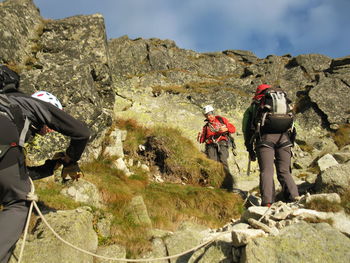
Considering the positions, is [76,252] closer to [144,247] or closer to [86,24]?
[144,247]

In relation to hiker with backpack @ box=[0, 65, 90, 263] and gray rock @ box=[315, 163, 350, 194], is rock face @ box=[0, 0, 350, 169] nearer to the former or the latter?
hiker with backpack @ box=[0, 65, 90, 263]

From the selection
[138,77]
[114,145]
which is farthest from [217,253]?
[138,77]

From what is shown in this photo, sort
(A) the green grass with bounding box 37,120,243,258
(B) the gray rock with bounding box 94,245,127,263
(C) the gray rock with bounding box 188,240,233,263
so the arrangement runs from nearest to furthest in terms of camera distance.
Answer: (C) the gray rock with bounding box 188,240,233,263 → (B) the gray rock with bounding box 94,245,127,263 → (A) the green grass with bounding box 37,120,243,258

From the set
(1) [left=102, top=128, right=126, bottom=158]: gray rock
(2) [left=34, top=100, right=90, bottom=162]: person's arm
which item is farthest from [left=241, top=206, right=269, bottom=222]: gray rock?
(1) [left=102, top=128, right=126, bottom=158]: gray rock

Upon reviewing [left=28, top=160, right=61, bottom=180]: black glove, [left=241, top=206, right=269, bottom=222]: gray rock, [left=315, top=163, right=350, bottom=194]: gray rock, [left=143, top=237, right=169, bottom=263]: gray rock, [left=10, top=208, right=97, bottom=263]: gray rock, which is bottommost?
[left=143, top=237, right=169, bottom=263]: gray rock

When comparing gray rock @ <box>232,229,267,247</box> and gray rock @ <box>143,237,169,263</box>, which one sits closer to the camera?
gray rock @ <box>232,229,267,247</box>

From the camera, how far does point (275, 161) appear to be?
6.66m

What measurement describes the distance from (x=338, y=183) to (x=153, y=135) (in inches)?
313

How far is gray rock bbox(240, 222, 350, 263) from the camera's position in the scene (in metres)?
3.36

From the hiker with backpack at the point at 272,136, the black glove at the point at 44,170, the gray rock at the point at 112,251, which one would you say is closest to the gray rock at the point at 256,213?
the hiker with backpack at the point at 272,136

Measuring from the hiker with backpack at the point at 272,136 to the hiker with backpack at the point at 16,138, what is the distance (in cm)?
417

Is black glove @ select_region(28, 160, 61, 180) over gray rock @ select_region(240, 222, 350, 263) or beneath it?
over

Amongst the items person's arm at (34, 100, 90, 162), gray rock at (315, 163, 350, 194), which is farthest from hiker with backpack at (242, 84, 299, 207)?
person's arm at (34, 100, 90, 162)

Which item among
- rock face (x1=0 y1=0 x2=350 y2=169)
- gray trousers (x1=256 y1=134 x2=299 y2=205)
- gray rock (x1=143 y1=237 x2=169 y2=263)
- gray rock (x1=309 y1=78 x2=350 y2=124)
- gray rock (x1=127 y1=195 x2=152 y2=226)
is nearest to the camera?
gray rock (x1=143 y1=237 x2=169 y2=263)
